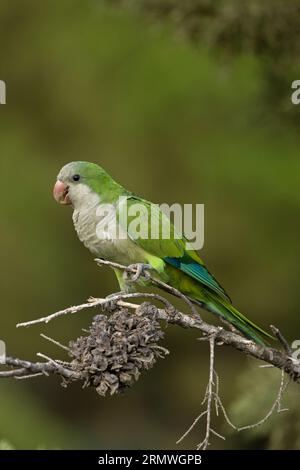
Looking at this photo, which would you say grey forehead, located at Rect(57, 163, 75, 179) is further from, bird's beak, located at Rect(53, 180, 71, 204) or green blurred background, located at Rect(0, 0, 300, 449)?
green blurred background, located at Rect(0, 0, 300, 449)

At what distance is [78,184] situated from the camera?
350 cm

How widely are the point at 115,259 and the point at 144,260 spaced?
0.47ft

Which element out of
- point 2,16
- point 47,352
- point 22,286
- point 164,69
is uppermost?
point 2,16

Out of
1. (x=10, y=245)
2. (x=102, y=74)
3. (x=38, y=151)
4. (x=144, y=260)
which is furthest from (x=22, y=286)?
(x=144, y=260)

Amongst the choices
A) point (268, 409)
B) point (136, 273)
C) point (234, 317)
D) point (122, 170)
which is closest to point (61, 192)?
point (136, 273)

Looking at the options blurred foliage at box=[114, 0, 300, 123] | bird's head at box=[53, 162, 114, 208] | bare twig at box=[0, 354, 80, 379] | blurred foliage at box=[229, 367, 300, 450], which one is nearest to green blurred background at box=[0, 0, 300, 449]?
blurred foliage at box=[114, 0, 300, 123]

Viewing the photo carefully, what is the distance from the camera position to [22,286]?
28.5ft

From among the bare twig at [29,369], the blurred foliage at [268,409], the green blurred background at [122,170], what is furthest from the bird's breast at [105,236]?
the green blurred background at [122,170]

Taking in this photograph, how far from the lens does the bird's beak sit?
138 inches

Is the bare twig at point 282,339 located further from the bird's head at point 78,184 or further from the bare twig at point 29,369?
the bird's head at point 78,184

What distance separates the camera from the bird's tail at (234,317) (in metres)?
3.25
